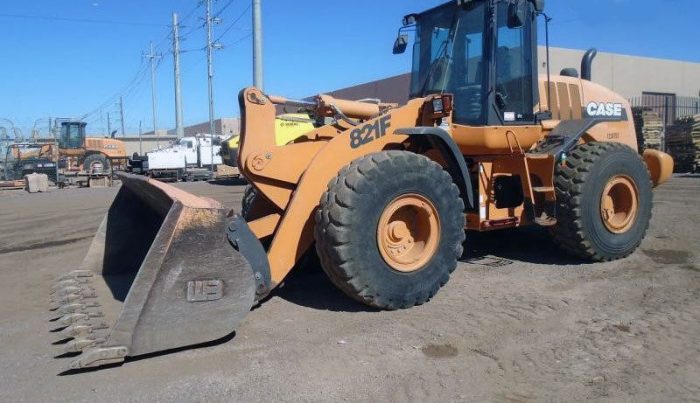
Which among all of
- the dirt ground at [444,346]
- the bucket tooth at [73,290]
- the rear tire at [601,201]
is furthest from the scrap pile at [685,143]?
the bucket tooth at [73,290]

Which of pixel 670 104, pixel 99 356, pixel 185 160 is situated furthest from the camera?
pixel 670 104

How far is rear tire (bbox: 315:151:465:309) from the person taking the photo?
475 centimetres

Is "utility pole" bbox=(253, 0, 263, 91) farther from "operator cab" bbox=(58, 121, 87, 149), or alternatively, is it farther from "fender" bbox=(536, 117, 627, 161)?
"operator cab" bbox=(58, 121, 87, 149)

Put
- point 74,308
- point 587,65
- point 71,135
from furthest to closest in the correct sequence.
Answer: point 71,135 → point 587,65 → point 74,308

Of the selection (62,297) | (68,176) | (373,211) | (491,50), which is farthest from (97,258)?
(68,176)

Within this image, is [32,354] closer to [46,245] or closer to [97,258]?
[97,258]

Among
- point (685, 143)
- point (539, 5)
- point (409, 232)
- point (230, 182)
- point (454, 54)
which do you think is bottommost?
point (230, 182)

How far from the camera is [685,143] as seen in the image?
Result: 2028 cm

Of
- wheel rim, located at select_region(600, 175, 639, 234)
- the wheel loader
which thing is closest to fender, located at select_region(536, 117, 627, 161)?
the wheel loader

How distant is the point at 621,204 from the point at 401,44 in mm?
3214

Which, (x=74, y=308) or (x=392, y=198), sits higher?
(x=392, y=198)

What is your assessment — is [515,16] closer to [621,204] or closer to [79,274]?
[621,204]

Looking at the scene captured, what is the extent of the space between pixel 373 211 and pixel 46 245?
6432mm

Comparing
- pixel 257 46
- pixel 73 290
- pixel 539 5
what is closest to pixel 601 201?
pixel 539 5
